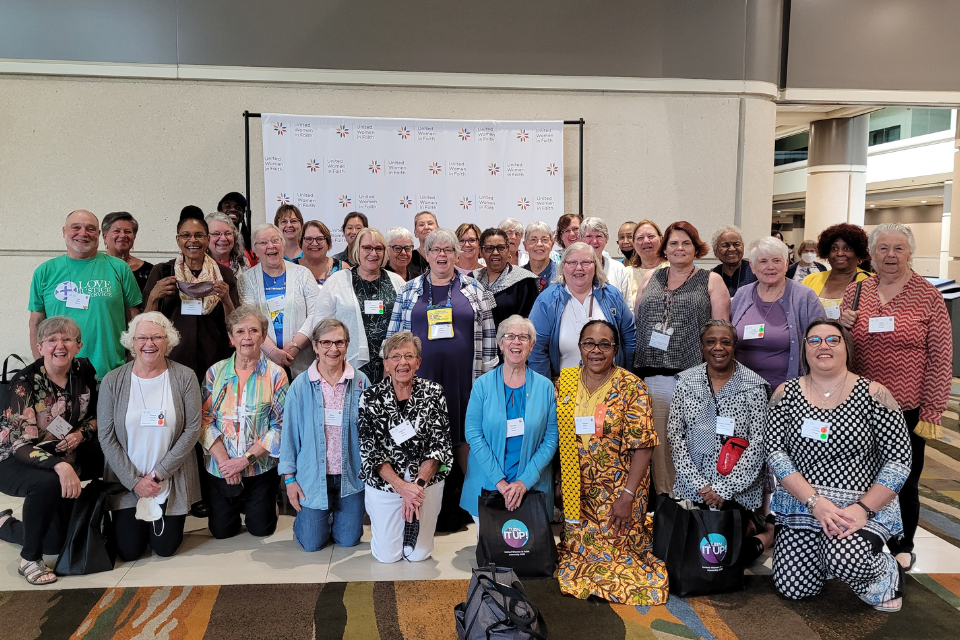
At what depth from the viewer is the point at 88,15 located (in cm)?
547

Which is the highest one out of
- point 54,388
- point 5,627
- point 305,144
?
point 305,144

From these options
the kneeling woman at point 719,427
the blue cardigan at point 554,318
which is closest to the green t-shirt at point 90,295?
the blue cardigan at point 554,318

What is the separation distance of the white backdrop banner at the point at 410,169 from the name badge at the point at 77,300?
216 centimetres

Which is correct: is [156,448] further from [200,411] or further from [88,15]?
[88,15]

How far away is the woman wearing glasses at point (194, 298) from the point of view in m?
3.68

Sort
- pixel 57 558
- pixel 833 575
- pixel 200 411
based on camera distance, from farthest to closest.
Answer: pixel 200 411 < pixel 57 558 < pixel 833 575

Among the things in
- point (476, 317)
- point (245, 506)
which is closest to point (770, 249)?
point (476, 317)

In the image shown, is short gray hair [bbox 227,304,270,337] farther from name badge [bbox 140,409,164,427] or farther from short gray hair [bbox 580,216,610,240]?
short gray hair [bbox 580,216,610,240]

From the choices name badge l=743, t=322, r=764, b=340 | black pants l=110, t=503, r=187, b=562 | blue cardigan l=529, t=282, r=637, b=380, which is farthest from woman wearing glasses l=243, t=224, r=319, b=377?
name badge l=743, t=322, r=764, b=340

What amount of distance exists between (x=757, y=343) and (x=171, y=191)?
477 cm

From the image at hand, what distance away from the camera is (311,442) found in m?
3.36

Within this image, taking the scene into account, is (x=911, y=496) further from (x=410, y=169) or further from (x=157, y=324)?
(x=410, y=169)

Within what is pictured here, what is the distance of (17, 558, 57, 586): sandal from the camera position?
9.70 ft

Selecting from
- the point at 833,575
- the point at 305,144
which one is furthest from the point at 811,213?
the point at 833,575
